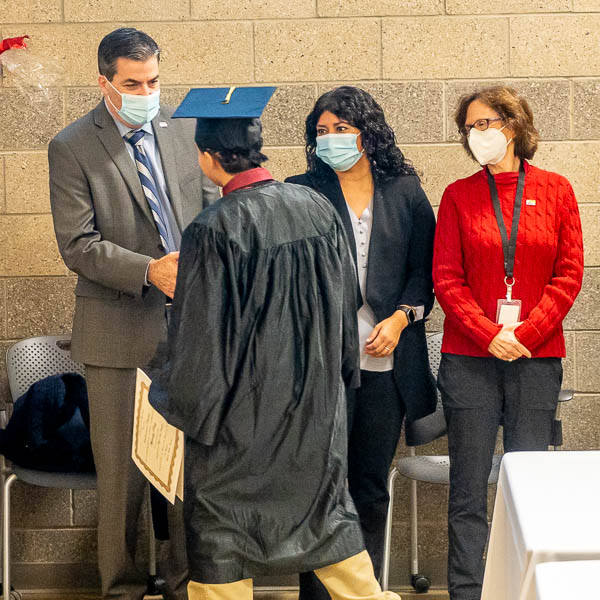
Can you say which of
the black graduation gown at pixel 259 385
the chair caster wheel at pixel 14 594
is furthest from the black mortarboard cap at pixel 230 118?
the chair caster wheel at pixel 14 594

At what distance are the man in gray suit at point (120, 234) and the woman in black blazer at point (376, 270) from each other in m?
0.42

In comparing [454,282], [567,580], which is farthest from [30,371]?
[567,580]

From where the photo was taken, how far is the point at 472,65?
3.64m

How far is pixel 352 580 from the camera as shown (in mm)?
2354

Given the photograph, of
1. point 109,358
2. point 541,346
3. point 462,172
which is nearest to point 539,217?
point 541,346

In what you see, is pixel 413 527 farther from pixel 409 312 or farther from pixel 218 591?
pixel 218 591

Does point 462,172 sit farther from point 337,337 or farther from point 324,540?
point 324,540

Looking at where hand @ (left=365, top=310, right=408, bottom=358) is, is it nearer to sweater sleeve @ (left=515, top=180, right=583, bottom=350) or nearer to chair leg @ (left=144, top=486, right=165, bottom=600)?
sweater sleeve @ (left=515, top=180, right=583, bottom=350)

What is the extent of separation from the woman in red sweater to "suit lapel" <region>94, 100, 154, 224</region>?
90cm

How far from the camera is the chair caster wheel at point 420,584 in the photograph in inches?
144

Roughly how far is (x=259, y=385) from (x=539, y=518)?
0.91m

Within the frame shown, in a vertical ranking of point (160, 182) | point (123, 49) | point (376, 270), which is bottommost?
point (376, 270)

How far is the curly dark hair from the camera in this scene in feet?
9.92

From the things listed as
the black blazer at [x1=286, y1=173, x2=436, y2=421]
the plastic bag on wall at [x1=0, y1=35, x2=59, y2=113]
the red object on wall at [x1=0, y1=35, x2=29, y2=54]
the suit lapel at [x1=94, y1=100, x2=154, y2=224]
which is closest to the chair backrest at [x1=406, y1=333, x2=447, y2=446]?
the black blazer at [x1=286, y1=173, x2=436, y2=421]
